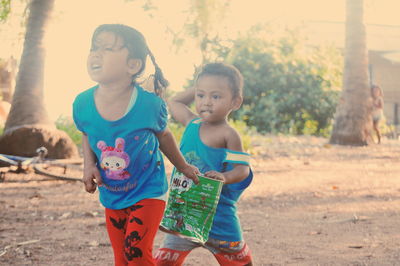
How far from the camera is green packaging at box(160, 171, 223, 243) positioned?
2.99m

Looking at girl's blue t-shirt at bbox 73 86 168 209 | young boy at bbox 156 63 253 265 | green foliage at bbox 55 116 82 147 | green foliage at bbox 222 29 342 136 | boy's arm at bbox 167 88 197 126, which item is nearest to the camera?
girl's blue t-shirt at bbox 73 86 168 209

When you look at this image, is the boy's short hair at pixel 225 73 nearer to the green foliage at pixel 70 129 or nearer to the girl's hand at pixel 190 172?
the girl's hand at pixel 190 172

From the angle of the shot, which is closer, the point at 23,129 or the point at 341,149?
the point at 23,129

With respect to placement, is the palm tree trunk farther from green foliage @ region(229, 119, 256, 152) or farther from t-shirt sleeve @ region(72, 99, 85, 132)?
t-shirt sleeve @ region(72, 99, 85, 132)

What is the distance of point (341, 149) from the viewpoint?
12922 millimetres

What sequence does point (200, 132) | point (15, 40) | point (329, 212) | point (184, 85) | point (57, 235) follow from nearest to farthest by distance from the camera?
point (200, 132), point (57, 235), point (329, 212), point (15, 40), point (184, 85)

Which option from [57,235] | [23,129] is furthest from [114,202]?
[23,129]

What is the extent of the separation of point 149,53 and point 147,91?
0.19 meters

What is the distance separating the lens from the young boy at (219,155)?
311cm

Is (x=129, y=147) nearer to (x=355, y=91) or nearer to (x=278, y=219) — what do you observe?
(x=278, y=219)

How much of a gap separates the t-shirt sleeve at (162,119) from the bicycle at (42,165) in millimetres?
5484

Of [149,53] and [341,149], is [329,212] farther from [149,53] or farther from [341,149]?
[341,149]

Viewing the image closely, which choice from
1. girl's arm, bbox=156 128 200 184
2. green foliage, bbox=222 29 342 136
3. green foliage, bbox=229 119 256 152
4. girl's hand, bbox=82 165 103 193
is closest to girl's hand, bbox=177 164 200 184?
girl's arm, bbox=156 128 200 184

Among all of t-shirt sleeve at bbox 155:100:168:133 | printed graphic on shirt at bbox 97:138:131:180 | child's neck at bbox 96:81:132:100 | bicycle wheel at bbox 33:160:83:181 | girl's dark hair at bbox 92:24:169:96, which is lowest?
bicycle wheel at bbox 33:160:83:181
